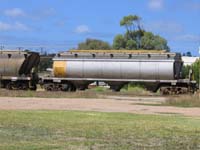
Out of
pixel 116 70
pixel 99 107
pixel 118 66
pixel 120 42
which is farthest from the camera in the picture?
pixel 120 42

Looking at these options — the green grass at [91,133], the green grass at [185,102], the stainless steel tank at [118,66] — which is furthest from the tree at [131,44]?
the green grass at [91,133]

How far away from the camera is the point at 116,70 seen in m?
48.8

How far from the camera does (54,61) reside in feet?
169

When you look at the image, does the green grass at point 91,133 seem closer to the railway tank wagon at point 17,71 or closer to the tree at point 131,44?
the railway tank wagon at point 17,71

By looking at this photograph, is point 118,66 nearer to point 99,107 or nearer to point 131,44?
point 99,107

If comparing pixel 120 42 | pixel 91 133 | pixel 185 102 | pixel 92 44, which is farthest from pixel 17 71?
pixel 92 44

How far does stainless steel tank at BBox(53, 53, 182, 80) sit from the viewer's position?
156 feet

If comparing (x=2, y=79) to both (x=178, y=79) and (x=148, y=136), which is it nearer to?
(x=178, y=79)

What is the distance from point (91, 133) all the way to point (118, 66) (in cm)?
3369

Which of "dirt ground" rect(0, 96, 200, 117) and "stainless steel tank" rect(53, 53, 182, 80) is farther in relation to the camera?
"stainless steel tank" rect(53, 53, 182, 80)

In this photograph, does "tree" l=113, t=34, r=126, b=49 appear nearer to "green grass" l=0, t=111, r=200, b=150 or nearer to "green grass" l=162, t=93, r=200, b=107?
"green grass" l=162, t=93, r=200, b=107

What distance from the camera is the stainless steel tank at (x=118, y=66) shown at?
4753 cm

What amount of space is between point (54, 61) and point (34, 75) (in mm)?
2298

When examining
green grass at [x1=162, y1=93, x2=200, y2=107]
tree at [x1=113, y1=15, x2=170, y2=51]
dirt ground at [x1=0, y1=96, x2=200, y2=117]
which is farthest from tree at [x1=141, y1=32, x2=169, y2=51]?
dirt ground at [x1=0, y1=96, x2=200, y2=117]
